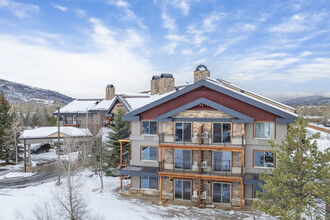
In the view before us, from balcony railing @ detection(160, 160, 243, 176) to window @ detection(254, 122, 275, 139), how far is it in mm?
2908

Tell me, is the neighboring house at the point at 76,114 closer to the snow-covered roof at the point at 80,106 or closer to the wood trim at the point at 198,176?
the snow-covered roof at the point at 80,106

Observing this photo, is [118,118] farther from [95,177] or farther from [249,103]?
[249,103]

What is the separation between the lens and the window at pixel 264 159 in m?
18.5

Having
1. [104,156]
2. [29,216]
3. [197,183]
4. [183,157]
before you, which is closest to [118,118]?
[104,156]

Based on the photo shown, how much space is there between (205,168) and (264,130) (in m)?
5.29

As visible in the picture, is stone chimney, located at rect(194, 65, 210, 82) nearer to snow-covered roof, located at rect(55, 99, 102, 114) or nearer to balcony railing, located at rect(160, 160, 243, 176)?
balcony railing, located at rect(160, 160, 243, 176)

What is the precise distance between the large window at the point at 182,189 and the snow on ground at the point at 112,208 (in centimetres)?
152

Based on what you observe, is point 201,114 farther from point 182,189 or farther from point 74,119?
point 74,119

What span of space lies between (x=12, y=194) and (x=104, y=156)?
8372 mm

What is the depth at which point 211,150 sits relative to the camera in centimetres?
1909

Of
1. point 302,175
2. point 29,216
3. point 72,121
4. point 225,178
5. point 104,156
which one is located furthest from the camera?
point 72,121

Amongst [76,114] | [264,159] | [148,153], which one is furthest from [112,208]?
[76,114]

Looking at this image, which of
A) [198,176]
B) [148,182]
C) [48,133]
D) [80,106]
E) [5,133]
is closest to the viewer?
[198,176]

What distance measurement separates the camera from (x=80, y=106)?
143ft
